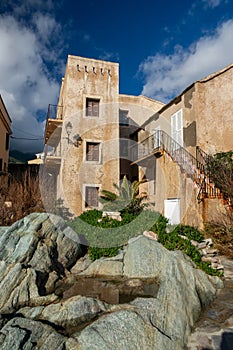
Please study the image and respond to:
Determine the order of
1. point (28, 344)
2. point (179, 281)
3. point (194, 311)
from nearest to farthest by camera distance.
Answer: point (28, 344), point (194, 311), point (179, 281)

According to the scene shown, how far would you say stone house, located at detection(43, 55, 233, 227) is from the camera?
41.1 feet

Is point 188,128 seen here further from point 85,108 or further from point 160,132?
point 85,108

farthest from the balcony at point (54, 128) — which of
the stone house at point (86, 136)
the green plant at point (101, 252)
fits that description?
the green plant at point (101, 252)

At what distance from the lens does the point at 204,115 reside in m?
13.6

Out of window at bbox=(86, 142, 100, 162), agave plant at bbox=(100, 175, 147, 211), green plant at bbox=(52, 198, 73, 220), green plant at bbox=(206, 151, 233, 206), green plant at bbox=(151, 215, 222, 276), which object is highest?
window at bbox=(86, 142, 100, 162)

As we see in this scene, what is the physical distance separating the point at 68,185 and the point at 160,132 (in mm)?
6994

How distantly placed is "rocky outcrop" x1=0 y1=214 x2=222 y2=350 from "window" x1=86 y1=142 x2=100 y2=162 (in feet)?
25.8

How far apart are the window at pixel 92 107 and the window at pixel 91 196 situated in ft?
17.0

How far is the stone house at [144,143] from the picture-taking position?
41.1 feet

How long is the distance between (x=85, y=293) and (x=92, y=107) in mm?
13260

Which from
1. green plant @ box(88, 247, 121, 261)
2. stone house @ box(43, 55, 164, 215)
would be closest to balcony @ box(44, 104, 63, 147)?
stone house @ box(43, 55, 164, 215)

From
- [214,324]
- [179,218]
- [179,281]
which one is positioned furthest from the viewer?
[179,218]

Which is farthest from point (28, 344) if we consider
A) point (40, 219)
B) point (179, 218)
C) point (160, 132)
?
point (160, 132)

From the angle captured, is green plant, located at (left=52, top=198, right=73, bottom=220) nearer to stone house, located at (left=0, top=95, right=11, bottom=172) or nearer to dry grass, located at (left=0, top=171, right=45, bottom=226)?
dry grass, located at (left=0, top=171, right=45, bottom=226)
